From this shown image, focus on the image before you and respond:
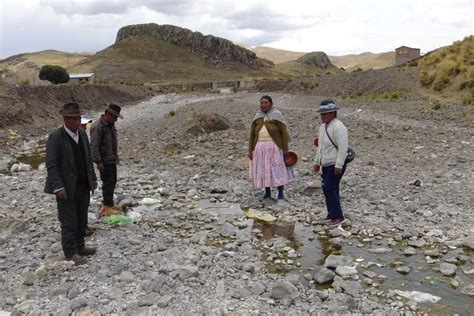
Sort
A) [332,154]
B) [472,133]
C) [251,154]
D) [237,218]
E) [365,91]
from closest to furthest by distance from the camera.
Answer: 1. [332,154]
2. [237,218]
3. [251,154]
4. [472,133]
5. [365,91]

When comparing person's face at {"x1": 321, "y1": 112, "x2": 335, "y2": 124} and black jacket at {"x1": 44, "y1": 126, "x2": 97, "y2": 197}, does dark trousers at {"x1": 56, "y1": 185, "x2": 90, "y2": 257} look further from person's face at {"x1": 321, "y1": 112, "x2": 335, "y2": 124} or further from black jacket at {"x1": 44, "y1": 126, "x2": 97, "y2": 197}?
person's face at {"x1": 321, "y1": 112, "x2": 335, "y2": 124}

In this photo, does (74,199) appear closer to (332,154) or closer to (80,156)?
(80,156)

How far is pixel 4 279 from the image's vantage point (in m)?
5.74

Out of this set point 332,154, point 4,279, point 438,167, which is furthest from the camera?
point 438,167

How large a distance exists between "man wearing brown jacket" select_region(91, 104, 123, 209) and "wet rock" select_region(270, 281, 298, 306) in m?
3.83

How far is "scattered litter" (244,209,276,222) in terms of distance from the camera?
8.10 meters

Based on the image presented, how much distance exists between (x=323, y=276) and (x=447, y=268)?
64.1 inches

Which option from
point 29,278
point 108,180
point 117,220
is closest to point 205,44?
point 108,180

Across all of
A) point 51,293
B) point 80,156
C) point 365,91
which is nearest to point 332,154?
point 80,156

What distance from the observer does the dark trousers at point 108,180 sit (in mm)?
7961

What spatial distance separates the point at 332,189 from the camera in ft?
25.0

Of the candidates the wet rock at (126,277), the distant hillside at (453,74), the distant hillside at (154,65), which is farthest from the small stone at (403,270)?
the distant hillside at (154,65)

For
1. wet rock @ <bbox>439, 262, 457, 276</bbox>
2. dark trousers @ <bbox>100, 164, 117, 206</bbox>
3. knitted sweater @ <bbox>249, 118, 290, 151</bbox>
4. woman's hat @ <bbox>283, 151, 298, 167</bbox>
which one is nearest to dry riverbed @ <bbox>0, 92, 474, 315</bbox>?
wet rock @ <bbox>439, 262, 457, 276</bbox>

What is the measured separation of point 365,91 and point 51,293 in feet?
108
